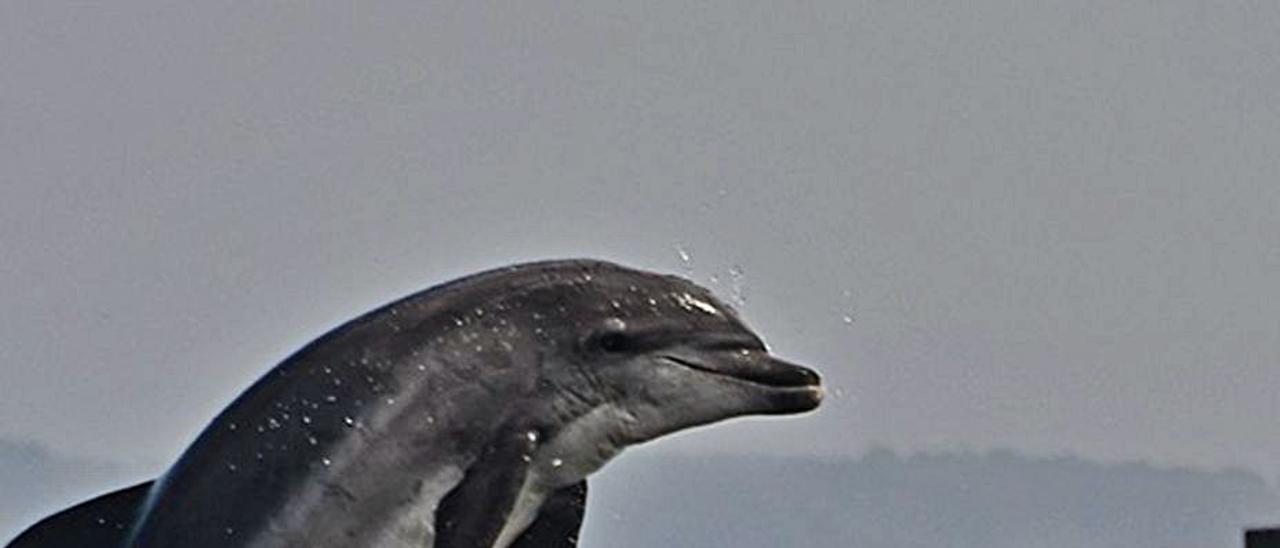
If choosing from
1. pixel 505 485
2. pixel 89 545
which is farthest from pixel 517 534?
pixel 89 545

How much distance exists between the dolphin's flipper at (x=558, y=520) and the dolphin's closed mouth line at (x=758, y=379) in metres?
0.82

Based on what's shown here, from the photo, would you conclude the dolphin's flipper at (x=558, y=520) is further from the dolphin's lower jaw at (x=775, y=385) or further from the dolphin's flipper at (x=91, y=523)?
the dolphin's flipper at (x=91, y=523)

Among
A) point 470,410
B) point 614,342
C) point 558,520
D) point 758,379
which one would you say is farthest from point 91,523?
point 758,379

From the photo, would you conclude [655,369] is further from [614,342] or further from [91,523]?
[91,523]

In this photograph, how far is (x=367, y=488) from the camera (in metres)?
24.2

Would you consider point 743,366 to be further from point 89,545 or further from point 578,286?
point 89,545

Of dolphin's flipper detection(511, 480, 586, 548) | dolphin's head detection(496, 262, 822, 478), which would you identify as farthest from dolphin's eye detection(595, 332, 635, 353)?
dolphin's flipper detection(511, 480, 586, 548)

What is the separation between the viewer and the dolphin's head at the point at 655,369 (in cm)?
2489

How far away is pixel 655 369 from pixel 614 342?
1.04 feet

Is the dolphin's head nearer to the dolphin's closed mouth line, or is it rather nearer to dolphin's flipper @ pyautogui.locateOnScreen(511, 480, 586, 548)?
the dolphin's closed mouth line

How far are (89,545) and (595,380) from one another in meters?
2.72

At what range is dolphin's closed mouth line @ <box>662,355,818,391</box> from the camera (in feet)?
82.3

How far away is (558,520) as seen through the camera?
25.2 meters

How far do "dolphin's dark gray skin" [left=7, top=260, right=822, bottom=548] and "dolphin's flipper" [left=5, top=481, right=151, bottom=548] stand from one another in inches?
9.5
